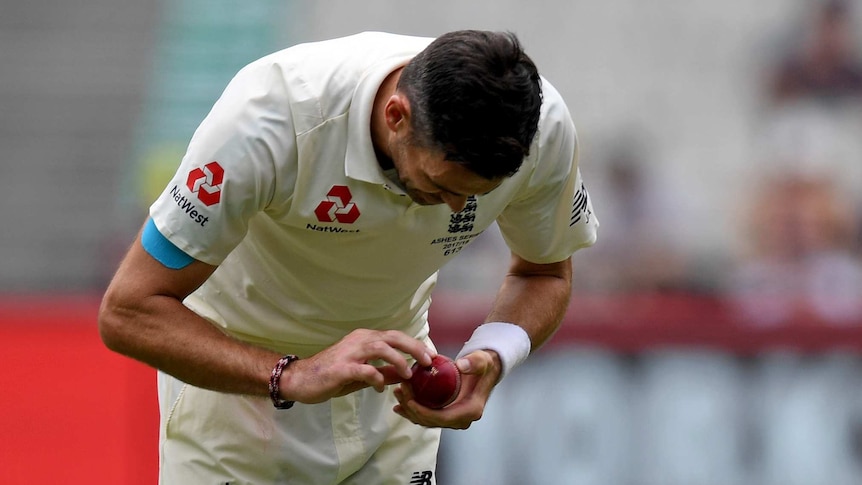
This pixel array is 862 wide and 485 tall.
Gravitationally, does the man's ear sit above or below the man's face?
above

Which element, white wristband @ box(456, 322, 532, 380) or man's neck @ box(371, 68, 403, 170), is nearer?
man's neck @ box(371, 68, 403, 170)

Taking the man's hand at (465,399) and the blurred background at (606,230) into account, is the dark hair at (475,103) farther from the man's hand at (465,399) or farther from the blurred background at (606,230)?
the blurred background at (606,230)

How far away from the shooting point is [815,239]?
859 cm

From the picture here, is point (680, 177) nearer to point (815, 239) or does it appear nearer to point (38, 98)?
point (815, 239)

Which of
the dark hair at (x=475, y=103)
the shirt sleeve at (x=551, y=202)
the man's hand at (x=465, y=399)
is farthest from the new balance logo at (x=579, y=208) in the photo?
the dark hair at (x=475, y=103)

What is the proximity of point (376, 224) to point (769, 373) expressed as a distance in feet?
12.5

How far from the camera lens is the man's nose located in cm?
296

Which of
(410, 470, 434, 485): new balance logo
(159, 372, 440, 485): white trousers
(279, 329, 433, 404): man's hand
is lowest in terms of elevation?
(410, 470, 434, 485): new balance logo

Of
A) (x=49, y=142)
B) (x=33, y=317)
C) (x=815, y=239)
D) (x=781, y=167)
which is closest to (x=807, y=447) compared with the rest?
(x=815, y=239)

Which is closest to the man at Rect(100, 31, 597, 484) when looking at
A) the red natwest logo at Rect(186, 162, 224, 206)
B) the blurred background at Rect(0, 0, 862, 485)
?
the red natwest logo at Rect(186, 162, 224, 206)

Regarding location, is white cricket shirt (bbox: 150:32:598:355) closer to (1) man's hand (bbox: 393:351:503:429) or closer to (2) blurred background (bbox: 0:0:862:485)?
(1) man's hand (bbox: 393:351:503:429)

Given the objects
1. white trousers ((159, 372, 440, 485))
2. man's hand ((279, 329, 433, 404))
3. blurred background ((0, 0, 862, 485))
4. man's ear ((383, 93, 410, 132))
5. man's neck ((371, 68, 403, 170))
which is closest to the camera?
man's hand ((279, 329, 433, 404))

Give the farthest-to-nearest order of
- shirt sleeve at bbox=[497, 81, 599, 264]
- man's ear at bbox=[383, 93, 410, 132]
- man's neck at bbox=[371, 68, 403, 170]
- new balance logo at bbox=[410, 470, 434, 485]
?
1. new balance logo at bbox=[410, 470, 434, 485]
2. shirt sleeve at bbox=[497, 81, 599, 264]
3. man's neck at bbox=[371, 68, 403, 170]
4. man's ear at bbox=[383, 93, 410, 132]

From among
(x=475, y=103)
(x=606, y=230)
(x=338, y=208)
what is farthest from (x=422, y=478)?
(x=606, y=230)
